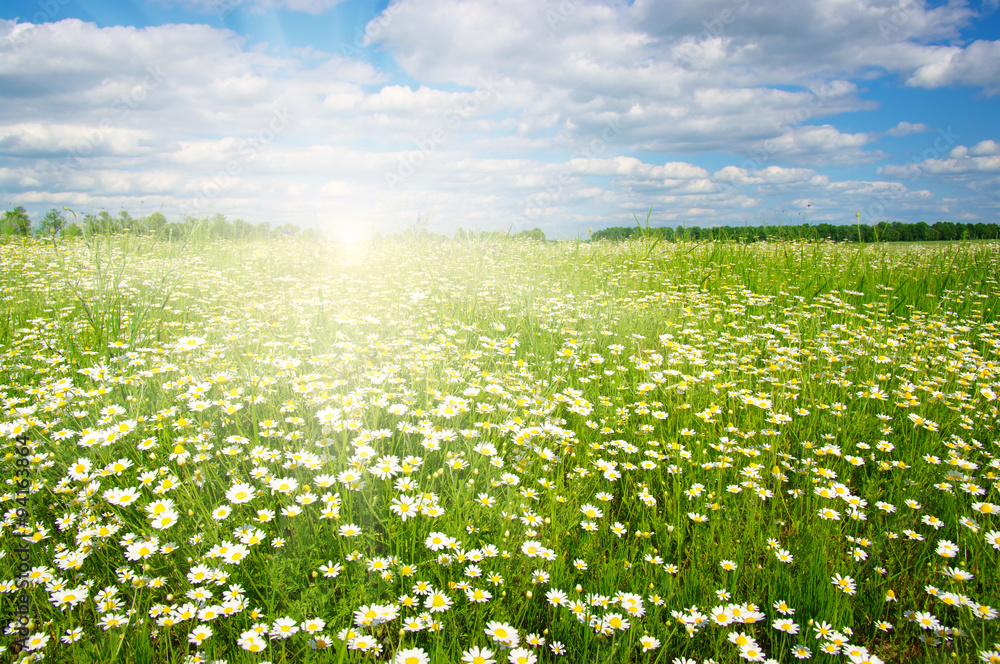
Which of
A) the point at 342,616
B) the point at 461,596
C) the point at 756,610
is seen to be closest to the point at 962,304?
the point at 756,610

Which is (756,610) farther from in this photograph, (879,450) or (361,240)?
(361,240)

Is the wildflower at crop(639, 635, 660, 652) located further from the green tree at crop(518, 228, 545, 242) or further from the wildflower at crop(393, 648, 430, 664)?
the green tree at crop(518, 228, 545, 242)

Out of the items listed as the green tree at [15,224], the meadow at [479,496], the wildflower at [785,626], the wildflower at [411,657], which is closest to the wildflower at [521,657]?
the meadow at [479,496]

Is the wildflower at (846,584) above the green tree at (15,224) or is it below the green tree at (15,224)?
below

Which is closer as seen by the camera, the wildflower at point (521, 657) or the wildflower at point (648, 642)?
the wildflower at point (521, 657)

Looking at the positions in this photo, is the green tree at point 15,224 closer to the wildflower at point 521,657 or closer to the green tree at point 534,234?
the green tree at point 534,234

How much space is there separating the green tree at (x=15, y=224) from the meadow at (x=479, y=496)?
448 inches

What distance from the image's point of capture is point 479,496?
245 cm

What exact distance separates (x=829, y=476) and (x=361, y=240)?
1285cm

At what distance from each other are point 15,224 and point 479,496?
16.8 metres

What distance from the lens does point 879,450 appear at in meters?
3.16

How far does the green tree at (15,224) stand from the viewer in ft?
40.6

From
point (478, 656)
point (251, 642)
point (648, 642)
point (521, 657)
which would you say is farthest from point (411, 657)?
point (648, 642)

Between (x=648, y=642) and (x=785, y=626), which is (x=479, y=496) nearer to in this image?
(x=648, y=642)
